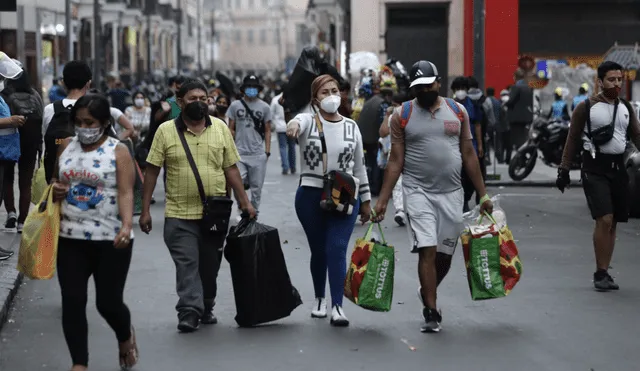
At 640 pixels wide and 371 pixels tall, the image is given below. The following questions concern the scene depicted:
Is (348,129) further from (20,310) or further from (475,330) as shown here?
(20,310)

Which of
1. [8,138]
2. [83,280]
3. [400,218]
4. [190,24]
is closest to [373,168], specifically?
[400,218]

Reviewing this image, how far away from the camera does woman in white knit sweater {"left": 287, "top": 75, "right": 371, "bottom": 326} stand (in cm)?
902

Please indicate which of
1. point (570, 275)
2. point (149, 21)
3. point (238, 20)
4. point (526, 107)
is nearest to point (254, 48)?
point (238, 20)

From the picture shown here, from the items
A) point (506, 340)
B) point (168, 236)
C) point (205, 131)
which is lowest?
point (506, 340)

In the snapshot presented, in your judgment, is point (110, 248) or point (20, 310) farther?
point (20, 310)

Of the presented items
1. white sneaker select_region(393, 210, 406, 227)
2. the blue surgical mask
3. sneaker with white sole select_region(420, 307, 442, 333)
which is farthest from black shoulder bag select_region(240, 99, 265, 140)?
sneaker with white sole select_region(420, 307, 442, 333)

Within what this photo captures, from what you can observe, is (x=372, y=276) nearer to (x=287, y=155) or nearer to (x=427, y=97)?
(x=427, y=97)

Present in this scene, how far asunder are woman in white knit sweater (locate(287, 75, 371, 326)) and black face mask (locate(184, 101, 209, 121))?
0.59 meters

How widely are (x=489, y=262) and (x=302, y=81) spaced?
2522mm

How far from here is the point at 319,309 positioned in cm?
934

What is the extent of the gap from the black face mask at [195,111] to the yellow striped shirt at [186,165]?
96mm

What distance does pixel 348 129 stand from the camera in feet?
29.9

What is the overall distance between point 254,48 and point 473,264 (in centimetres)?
15164

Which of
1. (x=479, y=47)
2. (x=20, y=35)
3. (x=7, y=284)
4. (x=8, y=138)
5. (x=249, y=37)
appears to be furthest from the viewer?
(x=249, y=37)
